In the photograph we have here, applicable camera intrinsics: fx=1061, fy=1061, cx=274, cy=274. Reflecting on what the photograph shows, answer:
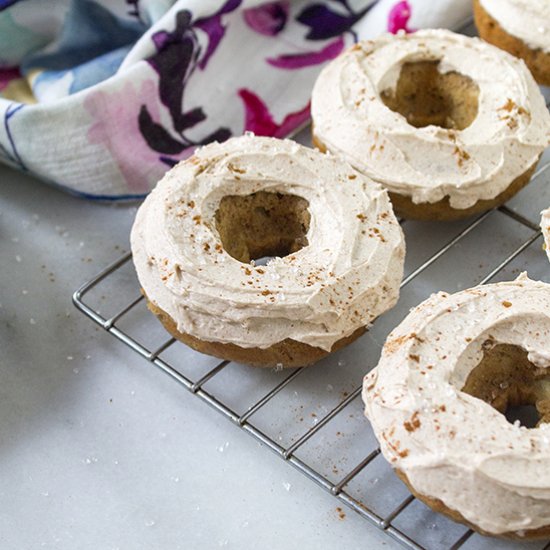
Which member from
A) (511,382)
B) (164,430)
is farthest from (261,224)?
(511,382)

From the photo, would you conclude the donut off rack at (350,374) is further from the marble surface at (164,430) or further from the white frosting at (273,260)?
the white frosting at (273,260)

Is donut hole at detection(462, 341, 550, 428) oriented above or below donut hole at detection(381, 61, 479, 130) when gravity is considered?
below

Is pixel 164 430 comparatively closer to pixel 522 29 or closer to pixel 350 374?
pixel 350 374

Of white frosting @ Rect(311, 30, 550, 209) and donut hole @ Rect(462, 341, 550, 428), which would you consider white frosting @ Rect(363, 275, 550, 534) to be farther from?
white frosting @ Rect(311, 30, 550, 209)

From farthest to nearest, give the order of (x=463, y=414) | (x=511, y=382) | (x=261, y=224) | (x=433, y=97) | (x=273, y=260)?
(x=433, y=97) → (x=261, y=224) → (x=273, y=260) → (x=511, y=382) → (x=463, y=414)

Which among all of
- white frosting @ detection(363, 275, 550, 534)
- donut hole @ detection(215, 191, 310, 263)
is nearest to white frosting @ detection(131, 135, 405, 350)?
donut hole @ detection(215, 191, 310, 263)

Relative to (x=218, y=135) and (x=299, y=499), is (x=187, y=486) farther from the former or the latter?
(x=218, y=135)

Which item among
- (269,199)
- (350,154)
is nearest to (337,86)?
(350,154)
